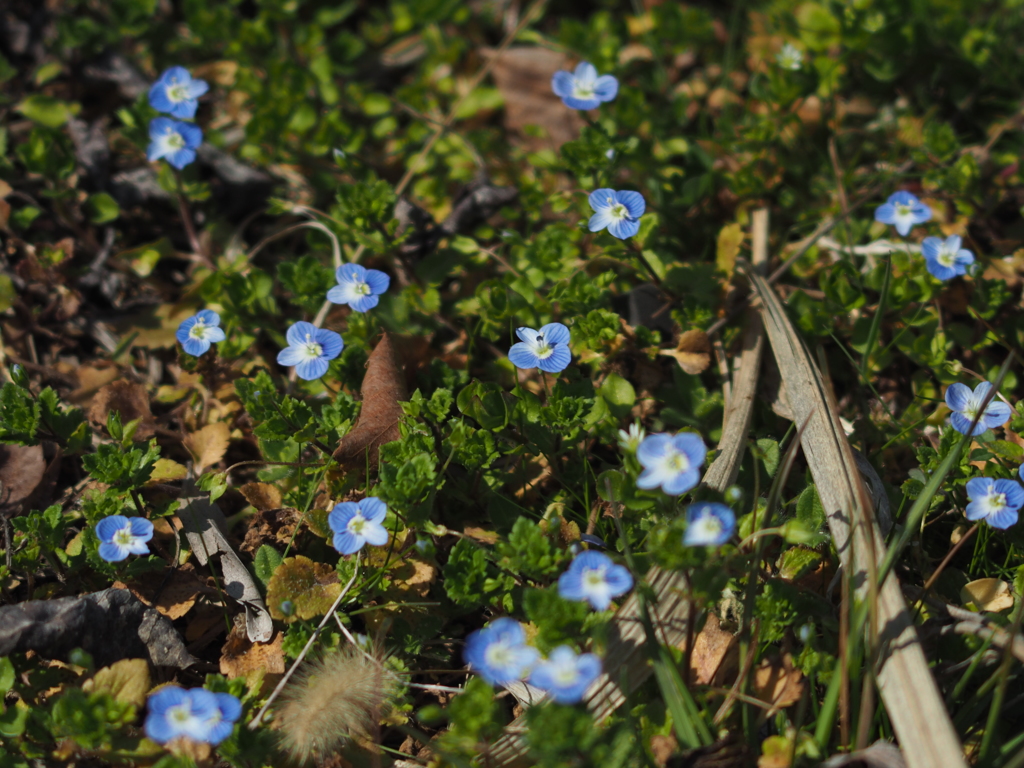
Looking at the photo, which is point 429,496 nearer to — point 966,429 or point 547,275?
point 547,275

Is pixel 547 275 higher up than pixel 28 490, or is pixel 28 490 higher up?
pixel 547 275

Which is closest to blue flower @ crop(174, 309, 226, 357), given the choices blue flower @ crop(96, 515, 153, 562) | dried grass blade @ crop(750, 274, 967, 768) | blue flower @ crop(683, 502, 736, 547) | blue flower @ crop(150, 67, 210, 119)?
blue flower @ crop(96, 515, 153, 562)

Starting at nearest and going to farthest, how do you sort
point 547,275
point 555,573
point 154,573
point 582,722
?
point 582,722, point 555,573, point 154,573, point 547,275

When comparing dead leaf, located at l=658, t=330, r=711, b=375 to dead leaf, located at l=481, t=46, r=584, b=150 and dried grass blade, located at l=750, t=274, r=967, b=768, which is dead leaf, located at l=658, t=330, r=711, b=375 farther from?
dead leaf, located at l=481, t=46, r=584, b=150

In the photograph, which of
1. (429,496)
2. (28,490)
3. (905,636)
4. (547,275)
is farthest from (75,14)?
(905,636)

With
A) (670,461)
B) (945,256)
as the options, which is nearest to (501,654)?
(670,461)

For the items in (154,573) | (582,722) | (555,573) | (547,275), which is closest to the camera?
(582,722)

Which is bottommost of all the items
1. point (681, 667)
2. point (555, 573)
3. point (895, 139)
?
point (681, 667)
